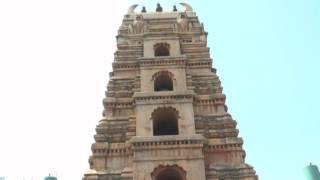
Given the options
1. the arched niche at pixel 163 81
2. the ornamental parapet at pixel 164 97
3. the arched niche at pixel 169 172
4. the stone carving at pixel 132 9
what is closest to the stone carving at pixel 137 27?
the stone carving at pixel 132 9

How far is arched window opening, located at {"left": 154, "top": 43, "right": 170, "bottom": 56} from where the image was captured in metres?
26.1

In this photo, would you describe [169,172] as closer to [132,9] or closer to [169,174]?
[169,174]

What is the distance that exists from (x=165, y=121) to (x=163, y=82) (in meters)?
2.49

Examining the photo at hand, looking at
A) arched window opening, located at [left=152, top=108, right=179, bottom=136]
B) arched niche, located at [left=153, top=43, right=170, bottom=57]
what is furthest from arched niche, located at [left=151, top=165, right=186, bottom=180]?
arched niche, located at [left=153, top=43, right=170, bottom=57]

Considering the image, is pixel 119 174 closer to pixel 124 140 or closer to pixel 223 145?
pixel 124 140

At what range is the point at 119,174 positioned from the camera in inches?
773

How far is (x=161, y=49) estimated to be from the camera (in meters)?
26.2

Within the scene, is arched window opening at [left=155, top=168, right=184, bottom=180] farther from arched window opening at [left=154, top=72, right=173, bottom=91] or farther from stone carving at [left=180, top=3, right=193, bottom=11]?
stone carving at [left=180, top=3, right=193, bottom=11]

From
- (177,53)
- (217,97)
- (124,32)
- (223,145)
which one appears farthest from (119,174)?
(124,32)

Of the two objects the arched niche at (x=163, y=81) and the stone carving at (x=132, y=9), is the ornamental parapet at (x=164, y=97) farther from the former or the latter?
the stone carving at (x=132, y=9)

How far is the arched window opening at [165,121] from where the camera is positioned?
21.9 metres

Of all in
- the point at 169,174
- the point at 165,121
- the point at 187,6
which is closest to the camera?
the point at 169,174

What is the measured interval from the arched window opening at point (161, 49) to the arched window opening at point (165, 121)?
472 centimetres
